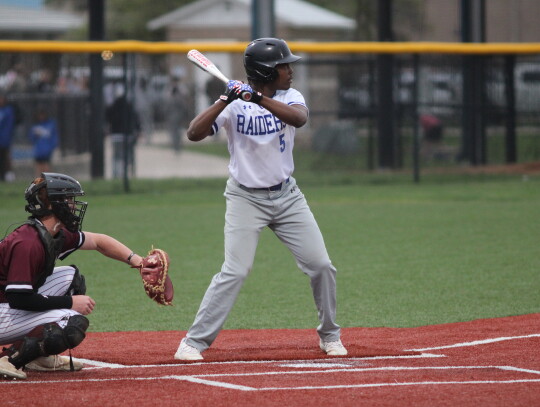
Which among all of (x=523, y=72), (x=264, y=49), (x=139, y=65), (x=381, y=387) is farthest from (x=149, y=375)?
(x=523, y=72)

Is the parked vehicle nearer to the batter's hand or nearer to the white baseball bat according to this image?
the white baseball bat

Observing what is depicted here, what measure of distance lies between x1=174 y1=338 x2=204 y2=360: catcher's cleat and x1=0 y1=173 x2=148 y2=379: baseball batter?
1.98 feet

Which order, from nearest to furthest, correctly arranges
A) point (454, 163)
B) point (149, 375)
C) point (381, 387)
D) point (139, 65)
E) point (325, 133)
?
point (381, 387) < point (149, 375) < point (139, 65) < point (325, 133) < point (454, 163)

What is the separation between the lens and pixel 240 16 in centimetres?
3638

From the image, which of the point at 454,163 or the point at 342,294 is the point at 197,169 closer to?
the point at 454,163

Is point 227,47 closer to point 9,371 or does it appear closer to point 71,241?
point 71,241

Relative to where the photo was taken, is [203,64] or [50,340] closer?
[50,340]

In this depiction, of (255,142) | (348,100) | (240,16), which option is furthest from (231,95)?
(240,16)

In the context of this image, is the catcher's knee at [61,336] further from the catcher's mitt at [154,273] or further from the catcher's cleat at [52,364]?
the catcher's mitt at [154,273]

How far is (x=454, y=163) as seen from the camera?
59.8ft

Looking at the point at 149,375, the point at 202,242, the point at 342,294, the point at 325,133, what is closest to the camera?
the point at 149,375

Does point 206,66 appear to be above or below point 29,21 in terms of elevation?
below

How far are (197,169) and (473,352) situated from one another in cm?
1082

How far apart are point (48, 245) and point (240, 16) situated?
105 feet
